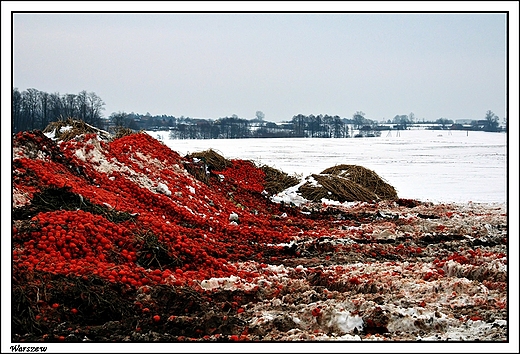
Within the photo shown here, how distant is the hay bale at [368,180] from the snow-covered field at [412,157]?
589mm

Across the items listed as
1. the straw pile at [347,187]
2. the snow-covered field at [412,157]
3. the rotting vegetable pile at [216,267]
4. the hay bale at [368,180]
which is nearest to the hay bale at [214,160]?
the snow-covered field at [412,157]

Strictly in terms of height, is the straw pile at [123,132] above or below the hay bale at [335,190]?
above

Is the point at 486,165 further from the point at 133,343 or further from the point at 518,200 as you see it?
the point at 133,343

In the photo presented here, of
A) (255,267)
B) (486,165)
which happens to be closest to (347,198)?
(255,267)

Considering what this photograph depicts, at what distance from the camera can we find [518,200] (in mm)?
5836

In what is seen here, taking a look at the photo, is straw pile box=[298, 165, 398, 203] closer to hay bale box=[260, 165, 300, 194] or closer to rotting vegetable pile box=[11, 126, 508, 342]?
hay bale box=[260, 165, 300, 194]

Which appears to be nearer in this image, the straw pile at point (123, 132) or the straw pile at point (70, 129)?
the straw pile at point (70, 129)

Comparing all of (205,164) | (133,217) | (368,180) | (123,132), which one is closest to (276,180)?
(205,164)

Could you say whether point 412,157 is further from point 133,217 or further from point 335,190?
point 133,217

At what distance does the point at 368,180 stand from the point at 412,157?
1143 cm

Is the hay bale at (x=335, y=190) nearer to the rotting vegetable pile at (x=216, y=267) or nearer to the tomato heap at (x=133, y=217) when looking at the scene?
the tomato heap at (x=133, y=217)

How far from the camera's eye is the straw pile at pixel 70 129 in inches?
450

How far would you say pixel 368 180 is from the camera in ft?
47.4

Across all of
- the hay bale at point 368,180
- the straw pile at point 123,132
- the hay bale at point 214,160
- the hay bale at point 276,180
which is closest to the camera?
the hay bale at point 276,180
